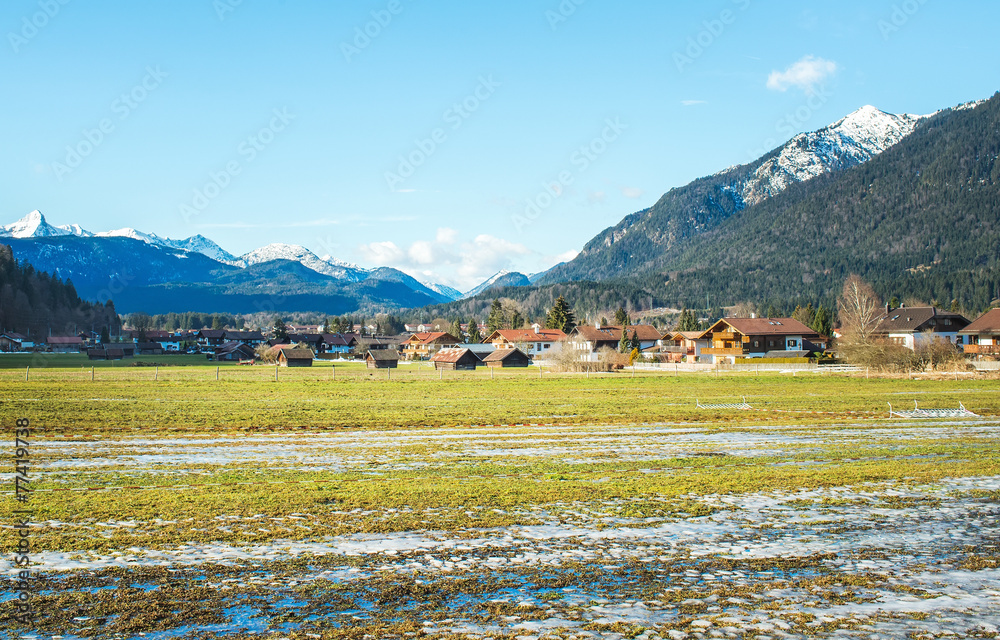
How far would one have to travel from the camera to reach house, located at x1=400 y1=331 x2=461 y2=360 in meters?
155

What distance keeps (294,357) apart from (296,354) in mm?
914

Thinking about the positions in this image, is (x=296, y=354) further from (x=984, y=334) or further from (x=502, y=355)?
(x=984, y=334)

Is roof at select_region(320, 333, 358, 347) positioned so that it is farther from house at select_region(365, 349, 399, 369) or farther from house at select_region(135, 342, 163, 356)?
house at select_region(365, 349, 399, 369)

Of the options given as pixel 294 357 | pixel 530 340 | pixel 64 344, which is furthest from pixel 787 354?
pixel 64 344

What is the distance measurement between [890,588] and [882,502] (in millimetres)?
5852

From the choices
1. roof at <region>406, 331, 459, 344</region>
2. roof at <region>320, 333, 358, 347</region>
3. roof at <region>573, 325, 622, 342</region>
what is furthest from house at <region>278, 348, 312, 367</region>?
roof at <region>320, 333, 358, 347</region>

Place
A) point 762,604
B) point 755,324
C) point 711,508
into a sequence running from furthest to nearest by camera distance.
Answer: point 755,324
point 711,508
point 762,604

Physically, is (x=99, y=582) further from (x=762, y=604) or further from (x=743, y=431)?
(x=743, y=431)

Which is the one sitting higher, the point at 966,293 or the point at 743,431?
the point at 966,293

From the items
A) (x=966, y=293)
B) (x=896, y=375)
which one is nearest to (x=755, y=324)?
(x=896, y=375)

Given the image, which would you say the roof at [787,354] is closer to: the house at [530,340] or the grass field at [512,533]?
the house at [530,340]

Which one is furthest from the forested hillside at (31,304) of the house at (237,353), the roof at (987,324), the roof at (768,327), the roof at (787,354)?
the roof at (987,324)

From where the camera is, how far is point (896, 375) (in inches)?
2547

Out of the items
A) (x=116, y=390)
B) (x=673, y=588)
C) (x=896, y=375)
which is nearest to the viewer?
→ (x=673, y=588)
